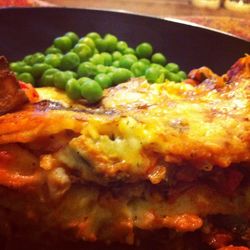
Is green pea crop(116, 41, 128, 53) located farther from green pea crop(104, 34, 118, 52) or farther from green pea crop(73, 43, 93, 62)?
green pea crop(73, 43, 93, 62)

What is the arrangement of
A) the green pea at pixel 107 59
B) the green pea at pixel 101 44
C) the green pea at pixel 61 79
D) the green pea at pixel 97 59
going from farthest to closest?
the green pea at pixel 101 44 → the green pea at pixel 107 59 → the green pea at pixel 97 59 → the green pea at pixel 61 79

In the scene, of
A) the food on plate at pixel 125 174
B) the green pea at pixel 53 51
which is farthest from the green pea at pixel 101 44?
the food on plate at pixel 125 174

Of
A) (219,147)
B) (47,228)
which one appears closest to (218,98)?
(219,147)

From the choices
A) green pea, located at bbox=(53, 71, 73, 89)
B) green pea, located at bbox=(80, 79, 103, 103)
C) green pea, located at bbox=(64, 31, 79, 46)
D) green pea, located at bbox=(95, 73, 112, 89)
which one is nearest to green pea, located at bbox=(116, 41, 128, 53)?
green pea, located at bbox=(64, 31, 79, 46)

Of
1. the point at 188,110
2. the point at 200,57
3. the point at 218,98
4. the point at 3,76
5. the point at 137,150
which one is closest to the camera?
the point at 137,150

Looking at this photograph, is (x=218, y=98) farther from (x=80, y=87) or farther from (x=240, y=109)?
(x=80, y=87)

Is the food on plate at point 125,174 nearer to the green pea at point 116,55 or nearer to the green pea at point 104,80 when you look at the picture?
the green pea at point 104,80
